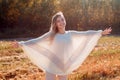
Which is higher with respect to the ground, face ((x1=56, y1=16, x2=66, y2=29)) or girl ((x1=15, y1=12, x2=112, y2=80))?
face ((x1=56, y1=16, x2=66, y2=29))

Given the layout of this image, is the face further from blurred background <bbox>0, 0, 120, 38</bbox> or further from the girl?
blurred background <bbox>0, 0, 120, 38</bbox>

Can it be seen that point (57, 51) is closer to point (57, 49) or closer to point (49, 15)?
A: point (57, 49)

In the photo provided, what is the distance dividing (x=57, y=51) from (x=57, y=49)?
0.05 metres

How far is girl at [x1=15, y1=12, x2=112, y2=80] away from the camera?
6.65 metres

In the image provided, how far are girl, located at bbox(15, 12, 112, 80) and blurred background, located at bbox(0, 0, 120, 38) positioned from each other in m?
27.0

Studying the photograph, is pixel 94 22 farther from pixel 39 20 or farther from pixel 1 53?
pixel 1 53

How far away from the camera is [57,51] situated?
22.2ft

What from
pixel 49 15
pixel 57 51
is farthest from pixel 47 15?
pixel 57 51

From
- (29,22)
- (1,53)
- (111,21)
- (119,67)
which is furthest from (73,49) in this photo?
(111,21)

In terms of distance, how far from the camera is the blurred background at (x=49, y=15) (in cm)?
3659

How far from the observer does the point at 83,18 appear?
129ft

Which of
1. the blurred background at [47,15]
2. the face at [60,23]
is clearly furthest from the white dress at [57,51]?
the blurred background at [47,15]

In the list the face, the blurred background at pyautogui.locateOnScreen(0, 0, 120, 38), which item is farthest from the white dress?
the blurred background at pyautogui.locateOnScreen(0, 0, 120, 38)

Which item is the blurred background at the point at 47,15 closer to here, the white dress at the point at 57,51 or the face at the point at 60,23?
the white dress at the point at 57,51
